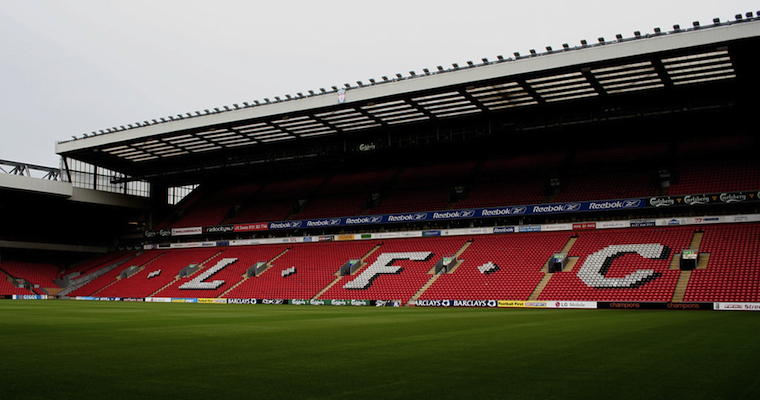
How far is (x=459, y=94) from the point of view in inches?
1505

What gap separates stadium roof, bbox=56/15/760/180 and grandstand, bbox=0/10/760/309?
6.0 inches

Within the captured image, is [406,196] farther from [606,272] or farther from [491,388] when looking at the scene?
[491,388]

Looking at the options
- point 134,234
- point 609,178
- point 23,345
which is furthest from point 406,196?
point 23,345

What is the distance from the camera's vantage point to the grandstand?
111 ft

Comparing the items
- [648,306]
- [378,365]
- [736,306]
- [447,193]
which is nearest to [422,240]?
[447,193]

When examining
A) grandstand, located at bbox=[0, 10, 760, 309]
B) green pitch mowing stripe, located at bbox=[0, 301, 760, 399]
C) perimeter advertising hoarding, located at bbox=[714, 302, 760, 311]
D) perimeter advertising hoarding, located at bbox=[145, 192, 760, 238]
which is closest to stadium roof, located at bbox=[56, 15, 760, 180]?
grandstand, located at bbox=[0, 10, 760, 309]

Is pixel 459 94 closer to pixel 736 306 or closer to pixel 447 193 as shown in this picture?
pixel 447 193

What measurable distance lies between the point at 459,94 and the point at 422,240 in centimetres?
1277

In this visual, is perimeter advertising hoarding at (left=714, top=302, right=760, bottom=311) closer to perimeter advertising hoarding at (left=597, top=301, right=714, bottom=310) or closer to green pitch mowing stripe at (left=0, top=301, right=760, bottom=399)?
perimeter advertising hoarding at (left=597, top=301, right=714, bottom=310)

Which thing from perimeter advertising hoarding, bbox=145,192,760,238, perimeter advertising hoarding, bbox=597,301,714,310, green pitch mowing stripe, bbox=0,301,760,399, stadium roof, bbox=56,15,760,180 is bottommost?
perimeter advertising hoarding, bbox=597,301,714,310

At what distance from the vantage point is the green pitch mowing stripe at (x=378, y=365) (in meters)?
6.71

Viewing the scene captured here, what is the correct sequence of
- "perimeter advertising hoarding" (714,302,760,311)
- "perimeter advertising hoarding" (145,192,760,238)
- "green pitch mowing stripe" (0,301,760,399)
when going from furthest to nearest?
1. "perimeter advertising hoarding" (145,192,760,238)
2. "perimeter advertising hoarding" (714,302,760,311)
3. "green pitch mowing stripe" (0,301,760,399)

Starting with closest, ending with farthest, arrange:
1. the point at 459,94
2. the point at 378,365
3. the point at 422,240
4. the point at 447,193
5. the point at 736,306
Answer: the point at 378,365
the point at 736,306
the point at 459,94
the point at 422,240
the point at 447,193

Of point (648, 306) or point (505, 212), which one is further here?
point (505, 212)
